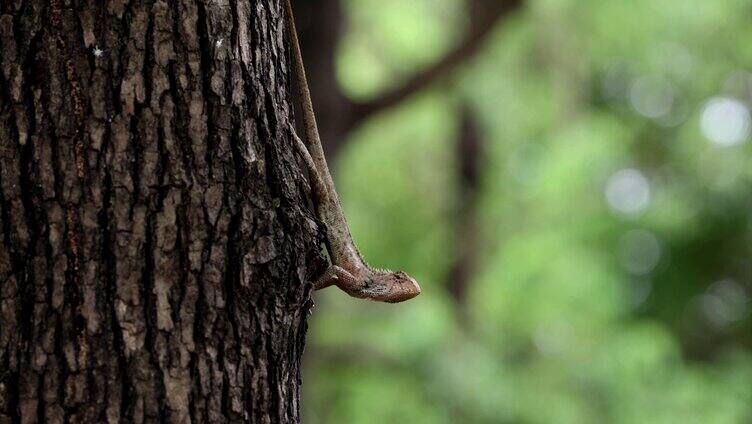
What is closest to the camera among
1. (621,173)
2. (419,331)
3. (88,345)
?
(88,345)

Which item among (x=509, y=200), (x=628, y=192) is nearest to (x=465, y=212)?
(x=509, y=200)

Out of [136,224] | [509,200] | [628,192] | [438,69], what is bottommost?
[136,224]

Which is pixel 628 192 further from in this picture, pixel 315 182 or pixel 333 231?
pixel 315 182

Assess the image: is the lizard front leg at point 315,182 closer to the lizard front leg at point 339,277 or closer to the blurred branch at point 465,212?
the lizard front leg at point 339,277

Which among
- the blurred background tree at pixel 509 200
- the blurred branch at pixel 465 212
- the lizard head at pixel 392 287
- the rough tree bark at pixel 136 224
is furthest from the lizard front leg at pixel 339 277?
the blurred branch at pixel 465 212

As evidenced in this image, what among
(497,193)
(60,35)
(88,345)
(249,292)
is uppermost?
(497,193)

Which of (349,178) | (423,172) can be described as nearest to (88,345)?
(349,178)

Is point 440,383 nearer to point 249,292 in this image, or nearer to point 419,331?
point 419,331
